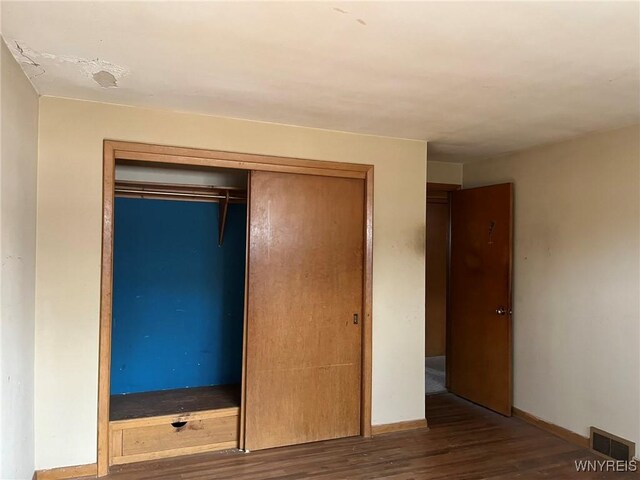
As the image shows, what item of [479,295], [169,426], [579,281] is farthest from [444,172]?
[169,426]

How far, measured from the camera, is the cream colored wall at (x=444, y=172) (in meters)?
4.93

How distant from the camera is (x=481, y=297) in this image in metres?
4.57

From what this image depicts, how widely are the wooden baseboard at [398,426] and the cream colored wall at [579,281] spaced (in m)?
0.98

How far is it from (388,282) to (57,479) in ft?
8.39

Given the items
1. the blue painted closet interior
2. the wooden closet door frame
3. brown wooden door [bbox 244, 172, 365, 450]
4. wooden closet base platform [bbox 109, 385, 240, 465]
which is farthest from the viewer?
the blue painted closet interior

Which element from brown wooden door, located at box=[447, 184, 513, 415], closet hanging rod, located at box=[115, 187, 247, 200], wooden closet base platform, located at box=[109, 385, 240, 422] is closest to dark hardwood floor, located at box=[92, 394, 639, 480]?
wooden closet base platform, located at box=[109, 385, 240, 422]

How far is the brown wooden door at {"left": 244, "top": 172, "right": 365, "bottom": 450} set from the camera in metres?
3.49

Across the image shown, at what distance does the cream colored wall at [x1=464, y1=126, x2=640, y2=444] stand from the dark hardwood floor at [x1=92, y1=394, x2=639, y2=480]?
0.38m

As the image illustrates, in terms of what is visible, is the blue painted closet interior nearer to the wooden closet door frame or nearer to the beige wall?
the wooden closet door frame

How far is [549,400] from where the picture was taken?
13.0 feet

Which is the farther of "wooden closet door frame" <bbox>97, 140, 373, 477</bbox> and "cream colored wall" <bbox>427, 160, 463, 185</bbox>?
"cream colored wall" <bbox>427, 160, 463, 185</bbox>

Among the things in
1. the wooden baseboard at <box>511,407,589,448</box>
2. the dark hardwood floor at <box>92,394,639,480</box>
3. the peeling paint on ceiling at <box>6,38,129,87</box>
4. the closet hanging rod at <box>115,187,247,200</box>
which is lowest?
the dark hardwood floor at <box>92,394,639,480</box>

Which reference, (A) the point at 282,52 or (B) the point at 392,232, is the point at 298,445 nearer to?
(B) the point at 392,232

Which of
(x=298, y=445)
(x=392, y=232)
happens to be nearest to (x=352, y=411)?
(x=298, y=445)
